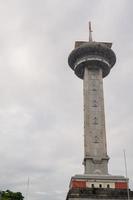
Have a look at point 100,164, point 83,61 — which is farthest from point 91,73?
point 100,164

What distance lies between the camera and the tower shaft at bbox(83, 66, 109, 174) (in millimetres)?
102625

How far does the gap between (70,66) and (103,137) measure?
3256 cm

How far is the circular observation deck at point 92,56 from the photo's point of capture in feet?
391

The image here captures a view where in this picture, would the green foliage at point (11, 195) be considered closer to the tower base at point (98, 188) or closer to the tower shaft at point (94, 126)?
the tower base at point (98, 188)

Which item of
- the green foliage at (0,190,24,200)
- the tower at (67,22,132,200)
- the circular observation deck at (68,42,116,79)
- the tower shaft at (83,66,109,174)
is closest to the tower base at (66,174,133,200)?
the tower at (67,22,132,200)

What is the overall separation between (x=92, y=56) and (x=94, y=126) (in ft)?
81.4

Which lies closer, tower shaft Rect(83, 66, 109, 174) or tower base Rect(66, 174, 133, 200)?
tower base Rect(66, 174, 133, 200)

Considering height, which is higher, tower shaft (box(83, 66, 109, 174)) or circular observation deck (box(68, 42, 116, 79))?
circular observation deck (box(68, 42, 116, 79))

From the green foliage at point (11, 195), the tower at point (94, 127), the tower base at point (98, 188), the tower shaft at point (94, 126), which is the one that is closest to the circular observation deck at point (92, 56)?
the tower at point (94, 127)

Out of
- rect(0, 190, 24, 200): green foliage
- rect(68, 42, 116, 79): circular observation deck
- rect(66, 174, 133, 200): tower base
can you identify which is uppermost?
rect(68, 42, 116, 79): circular observation deck

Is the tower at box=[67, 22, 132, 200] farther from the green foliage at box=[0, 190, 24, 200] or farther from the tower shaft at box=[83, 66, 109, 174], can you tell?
the green foliage at box=[0, 190, 24, 200]

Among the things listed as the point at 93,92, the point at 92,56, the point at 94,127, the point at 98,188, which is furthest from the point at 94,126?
the point at 92,56

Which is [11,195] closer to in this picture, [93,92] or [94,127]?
[94,127]

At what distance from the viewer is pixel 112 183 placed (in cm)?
9812
